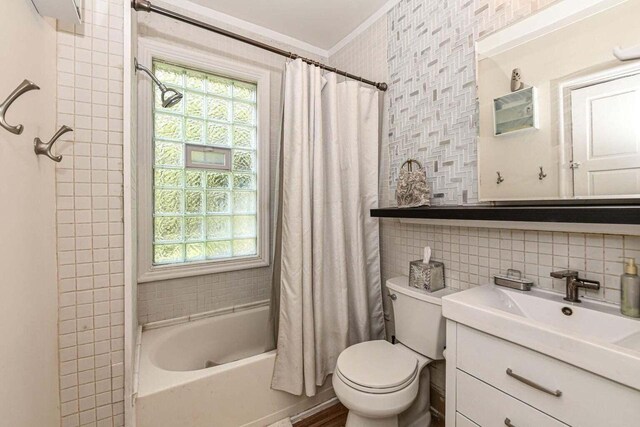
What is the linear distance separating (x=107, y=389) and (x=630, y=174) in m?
2.05

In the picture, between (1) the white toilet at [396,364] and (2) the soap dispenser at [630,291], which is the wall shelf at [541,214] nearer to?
(2) the soap dispenser at [630,291]

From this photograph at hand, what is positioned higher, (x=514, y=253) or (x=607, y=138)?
(x=607, y=138)

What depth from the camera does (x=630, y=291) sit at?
896mm

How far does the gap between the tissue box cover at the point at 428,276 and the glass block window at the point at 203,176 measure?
1.23 m

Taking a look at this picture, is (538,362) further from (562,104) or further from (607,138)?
(562,104)

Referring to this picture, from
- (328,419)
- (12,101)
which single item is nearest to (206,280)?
(328,419)

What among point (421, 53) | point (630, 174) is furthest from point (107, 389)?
point (421, 53)

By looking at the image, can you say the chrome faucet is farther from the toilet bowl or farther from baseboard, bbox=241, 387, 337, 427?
baseboard, bbox=241, 387, 337, 427

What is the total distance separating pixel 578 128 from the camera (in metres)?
1.03

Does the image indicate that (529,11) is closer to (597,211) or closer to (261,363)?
(597,211)

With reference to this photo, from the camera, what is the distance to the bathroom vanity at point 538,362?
0.70m

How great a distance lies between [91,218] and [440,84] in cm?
177

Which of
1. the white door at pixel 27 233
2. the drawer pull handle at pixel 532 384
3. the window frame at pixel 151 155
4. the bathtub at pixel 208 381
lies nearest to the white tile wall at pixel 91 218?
the white door at pixel 27 233

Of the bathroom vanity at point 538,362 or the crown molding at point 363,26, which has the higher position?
the crown molding at point 363,26
